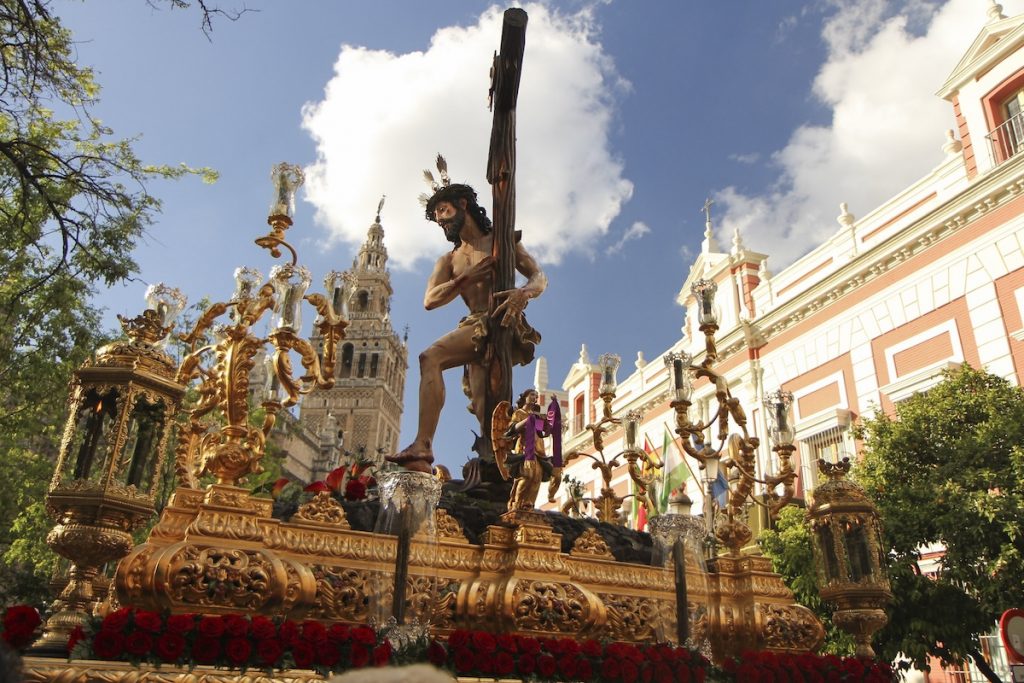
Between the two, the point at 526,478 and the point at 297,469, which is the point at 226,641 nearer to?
the point at 526,478

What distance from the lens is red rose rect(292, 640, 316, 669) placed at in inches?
148

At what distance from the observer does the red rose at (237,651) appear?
11.9ft

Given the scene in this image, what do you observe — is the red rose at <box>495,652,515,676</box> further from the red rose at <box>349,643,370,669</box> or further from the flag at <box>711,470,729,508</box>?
the flag at <box>711,470,729,508</box>

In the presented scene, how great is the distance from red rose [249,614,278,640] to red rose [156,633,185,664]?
1.06 feet

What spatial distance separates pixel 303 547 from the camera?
4484 mm

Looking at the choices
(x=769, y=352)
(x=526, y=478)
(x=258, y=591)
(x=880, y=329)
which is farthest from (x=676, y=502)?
(x=769, y=352)

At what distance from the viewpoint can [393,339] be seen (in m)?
74.2

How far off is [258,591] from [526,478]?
1.86 meters

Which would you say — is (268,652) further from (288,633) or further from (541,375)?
(541,375)

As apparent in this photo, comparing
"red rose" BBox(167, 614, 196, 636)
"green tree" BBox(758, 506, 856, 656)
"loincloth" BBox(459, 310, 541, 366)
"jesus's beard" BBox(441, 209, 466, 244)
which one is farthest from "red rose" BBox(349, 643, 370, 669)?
"green tree" BBox(758, 506, 856, 656)

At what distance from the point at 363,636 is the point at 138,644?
1065 millimetres

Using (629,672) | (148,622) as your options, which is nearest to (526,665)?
(629,672)

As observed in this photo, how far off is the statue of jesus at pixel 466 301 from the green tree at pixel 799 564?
6.82 m

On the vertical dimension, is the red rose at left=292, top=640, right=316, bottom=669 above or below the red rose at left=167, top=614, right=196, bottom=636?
below
